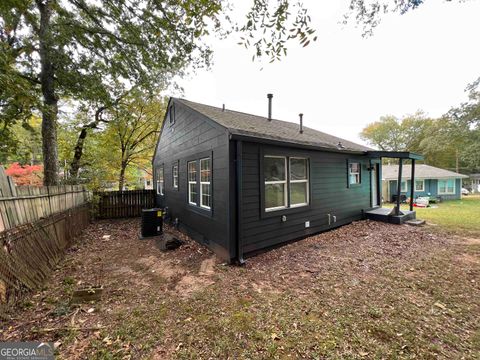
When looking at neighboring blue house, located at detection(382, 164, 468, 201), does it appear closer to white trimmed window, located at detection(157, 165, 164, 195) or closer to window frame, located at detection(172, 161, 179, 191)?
window frame, located at detection(172, 161, 179, 191)

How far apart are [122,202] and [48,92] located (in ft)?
18.7

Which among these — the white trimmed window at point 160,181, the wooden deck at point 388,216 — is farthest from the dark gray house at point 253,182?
the white trimmed window at point 160,181

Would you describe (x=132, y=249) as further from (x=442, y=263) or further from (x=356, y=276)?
(x=442, y=263)

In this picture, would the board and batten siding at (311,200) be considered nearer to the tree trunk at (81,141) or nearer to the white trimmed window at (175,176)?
the white trimmed window at (175,176)

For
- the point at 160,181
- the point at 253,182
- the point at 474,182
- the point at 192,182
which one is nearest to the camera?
the point at 253,182

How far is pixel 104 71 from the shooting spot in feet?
24.4

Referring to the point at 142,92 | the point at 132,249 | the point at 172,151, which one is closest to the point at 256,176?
the point at 132,249

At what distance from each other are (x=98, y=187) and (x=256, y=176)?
9.45 m

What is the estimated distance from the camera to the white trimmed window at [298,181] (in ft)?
18.7

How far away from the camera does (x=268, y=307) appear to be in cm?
288

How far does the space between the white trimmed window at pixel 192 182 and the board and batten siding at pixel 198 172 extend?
0.59 ft

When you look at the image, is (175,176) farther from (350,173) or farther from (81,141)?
(81,141)

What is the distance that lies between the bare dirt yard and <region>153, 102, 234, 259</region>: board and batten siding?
0.67 m

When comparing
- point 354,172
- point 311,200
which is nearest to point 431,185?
point 354,172
